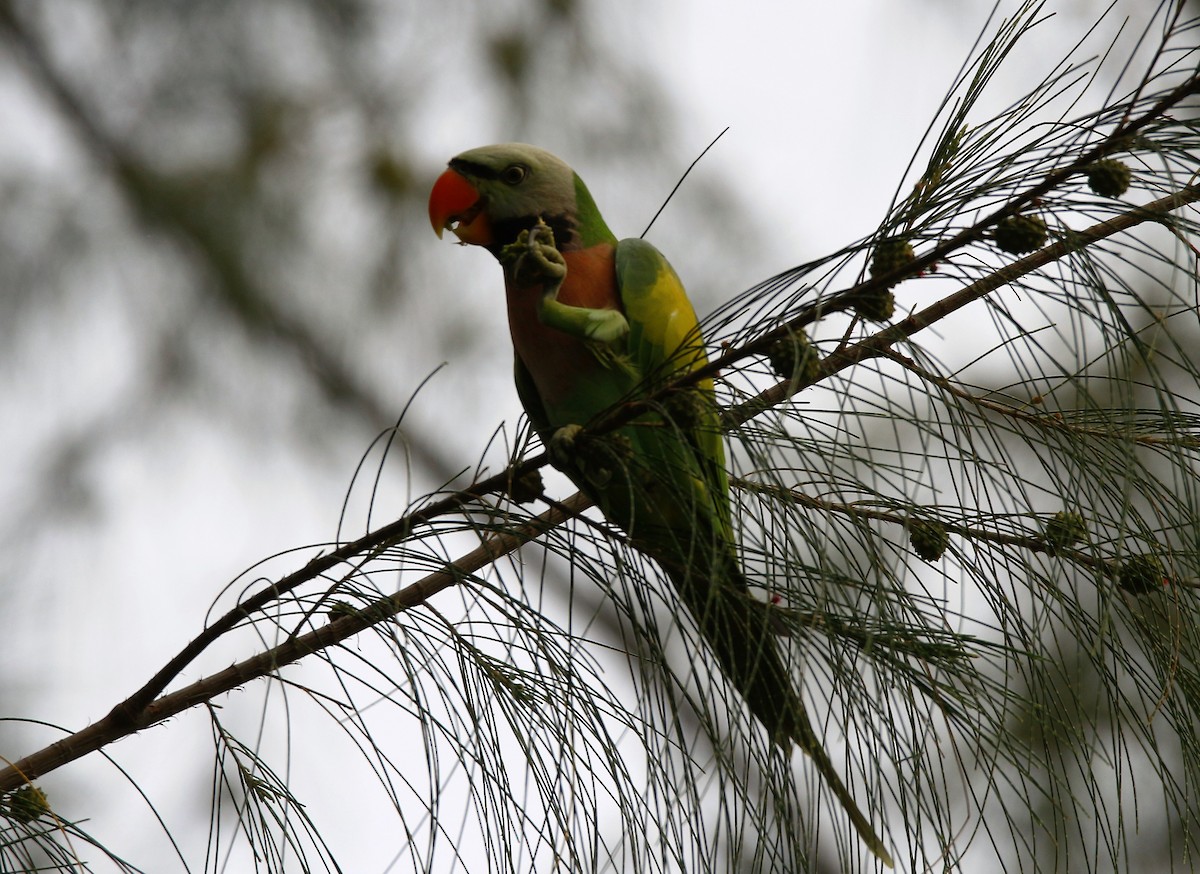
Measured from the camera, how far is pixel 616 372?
5.09 ft

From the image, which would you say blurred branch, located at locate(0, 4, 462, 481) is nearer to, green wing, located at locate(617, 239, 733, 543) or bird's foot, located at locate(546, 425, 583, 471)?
green wing, located at locate(617, 239, 733, 543)

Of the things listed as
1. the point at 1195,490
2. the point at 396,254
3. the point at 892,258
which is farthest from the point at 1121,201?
the point at 396,254

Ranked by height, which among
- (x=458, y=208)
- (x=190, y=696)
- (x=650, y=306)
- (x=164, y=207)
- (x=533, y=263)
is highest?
(x=164, y=207)

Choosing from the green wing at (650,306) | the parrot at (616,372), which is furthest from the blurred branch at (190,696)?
the green wing at (650,306)

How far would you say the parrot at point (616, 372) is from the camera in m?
1.03

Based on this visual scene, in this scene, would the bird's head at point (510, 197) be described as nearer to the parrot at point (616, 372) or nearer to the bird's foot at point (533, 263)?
the parrot at point (616, 372)

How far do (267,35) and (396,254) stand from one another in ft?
2.41

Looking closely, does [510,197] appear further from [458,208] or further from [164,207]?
[164,207]

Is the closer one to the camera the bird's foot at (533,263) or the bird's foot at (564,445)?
the bird's foot at (564,445)

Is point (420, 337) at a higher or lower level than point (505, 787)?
higher

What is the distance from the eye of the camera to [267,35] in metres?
3.19

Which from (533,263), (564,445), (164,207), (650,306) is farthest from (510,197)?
(164,207)

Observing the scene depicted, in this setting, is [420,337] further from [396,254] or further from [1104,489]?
[1104,489]

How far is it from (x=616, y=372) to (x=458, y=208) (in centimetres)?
43
